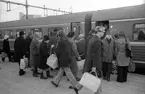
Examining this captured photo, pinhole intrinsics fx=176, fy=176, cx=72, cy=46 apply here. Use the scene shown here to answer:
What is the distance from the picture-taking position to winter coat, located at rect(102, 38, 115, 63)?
6.50 meters

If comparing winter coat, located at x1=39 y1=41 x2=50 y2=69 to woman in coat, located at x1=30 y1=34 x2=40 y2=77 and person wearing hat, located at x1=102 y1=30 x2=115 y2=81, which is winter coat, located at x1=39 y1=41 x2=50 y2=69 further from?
person wearing hat, located at x1=102 y1=30 x2=115 y2=81

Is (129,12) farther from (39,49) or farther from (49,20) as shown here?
(49,20)

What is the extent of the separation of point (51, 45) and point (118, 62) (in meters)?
2.81

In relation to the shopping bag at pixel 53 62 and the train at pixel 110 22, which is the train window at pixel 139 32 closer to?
the train at pixel 110 22

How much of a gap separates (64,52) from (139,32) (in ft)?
12.6

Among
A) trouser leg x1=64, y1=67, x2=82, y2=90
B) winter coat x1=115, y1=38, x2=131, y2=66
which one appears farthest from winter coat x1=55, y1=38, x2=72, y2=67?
winter coat x1=115, y1=38, x2=131, y2=66

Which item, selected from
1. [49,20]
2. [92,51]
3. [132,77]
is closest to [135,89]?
[132,77]

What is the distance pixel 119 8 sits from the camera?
848 cm

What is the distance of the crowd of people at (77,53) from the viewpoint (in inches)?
179

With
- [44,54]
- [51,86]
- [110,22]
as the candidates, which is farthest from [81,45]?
[51,86]

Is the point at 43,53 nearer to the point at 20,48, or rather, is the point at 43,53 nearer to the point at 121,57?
the point at 20,48

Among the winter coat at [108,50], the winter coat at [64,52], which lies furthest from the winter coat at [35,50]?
the winter coat at [108,50]

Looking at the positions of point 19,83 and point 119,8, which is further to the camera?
point 119,8

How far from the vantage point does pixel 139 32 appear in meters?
7.52
